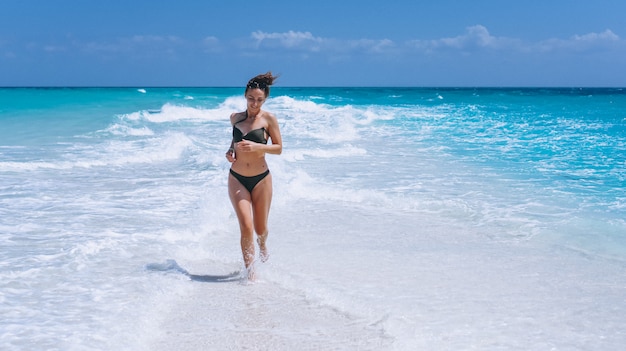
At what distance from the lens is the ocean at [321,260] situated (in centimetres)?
430

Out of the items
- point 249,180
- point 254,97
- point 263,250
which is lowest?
point 263,250

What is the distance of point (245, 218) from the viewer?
5352mm

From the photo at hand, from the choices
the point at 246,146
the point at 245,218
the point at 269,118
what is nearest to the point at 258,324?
the point at 245,218

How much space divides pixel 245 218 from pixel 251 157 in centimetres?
53

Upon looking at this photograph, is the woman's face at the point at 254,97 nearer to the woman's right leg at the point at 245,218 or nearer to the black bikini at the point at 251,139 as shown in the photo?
the black bikini at the point at 251,139

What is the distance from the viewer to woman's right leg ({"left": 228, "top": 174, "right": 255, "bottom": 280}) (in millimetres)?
5359

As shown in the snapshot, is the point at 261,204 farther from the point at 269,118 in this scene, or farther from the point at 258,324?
the point at 258,324

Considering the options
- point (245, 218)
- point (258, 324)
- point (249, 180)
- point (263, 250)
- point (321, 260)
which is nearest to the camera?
point (258, 324)

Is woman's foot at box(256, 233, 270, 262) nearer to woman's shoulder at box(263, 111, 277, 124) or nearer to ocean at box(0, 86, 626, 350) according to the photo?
ocean at box(0, 86, 626, 350)

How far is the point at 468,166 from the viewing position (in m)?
13.6

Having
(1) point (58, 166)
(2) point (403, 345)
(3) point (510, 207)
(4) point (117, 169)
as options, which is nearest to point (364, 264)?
(2) point (403, 345)

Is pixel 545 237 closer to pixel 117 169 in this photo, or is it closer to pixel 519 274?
pixel 519 274

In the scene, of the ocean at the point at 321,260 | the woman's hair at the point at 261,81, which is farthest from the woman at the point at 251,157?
the ocean at the point at 321,260

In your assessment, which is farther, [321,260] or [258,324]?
[321,260]
